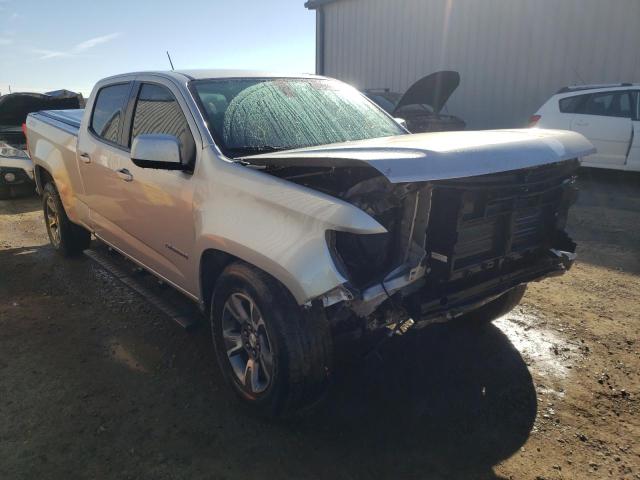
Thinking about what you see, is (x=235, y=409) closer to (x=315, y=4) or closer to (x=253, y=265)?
(x=253, y=265)

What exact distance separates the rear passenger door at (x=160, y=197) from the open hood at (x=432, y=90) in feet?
22.5

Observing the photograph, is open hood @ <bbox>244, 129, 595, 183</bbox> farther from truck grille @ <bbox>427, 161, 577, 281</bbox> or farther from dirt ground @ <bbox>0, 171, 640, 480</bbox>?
dirt ground @ <bbox>0, 171, 640, 480</bbox>

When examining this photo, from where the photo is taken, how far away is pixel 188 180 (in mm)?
2873

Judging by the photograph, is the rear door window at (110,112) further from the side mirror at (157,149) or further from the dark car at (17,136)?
the dark car at (17,136)

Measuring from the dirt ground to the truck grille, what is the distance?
0.84 metres

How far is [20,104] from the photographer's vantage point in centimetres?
927

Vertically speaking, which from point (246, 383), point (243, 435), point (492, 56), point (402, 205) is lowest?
point (243, 435)

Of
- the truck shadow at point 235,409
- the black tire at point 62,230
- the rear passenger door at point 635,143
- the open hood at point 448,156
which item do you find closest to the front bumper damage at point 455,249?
the open hood at point 448,156

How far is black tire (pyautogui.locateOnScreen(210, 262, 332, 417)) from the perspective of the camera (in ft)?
7.55

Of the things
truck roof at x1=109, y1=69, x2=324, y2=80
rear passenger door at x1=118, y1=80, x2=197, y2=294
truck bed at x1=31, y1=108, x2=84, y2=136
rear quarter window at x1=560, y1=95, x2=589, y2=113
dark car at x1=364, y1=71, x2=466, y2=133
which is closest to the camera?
rear passenger door at x1=118, y1=80, x2=197, y2=294

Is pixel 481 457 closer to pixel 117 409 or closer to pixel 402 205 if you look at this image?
pixel 402 205

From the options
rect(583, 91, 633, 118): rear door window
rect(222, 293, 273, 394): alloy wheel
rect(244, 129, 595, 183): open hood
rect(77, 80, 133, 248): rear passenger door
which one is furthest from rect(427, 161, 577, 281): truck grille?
rect(583, 91, 633, 118): rear door window

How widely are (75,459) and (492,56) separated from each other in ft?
40.9

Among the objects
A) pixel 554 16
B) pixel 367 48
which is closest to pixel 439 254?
pixel 554 16
